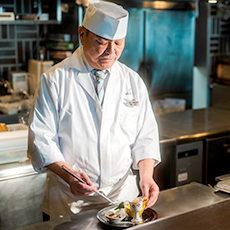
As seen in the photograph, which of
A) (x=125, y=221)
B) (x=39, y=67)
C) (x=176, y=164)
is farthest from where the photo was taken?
(x=39, y=67)

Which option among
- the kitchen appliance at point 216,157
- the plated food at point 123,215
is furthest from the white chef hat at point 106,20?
the kitchen appliance at point 216,157

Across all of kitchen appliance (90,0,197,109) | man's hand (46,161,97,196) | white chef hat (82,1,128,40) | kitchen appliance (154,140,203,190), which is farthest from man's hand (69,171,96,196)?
kitchen appliance (90,0,197,109)

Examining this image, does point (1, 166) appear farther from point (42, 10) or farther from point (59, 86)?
point (42, 10)

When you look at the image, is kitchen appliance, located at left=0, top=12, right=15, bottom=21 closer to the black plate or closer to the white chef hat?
the white chef hat

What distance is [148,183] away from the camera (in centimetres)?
158

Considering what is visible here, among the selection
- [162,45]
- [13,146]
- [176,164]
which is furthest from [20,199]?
[162,45]

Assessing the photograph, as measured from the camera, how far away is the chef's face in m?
1.55

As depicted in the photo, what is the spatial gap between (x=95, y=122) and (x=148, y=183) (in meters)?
0.37

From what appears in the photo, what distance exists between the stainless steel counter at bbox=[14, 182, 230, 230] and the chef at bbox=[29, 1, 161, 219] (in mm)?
83

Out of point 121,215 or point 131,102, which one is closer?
point 121,215

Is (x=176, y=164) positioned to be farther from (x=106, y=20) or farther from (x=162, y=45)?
(x=162, y=45)

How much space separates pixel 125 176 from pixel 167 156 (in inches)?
38.8

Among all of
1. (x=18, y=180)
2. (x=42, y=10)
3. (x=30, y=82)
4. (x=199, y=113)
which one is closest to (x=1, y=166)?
(x=18, y=180)

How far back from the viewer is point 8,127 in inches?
92.9
